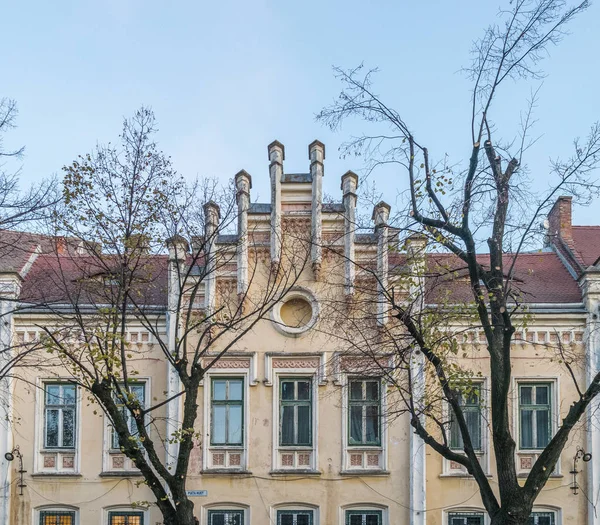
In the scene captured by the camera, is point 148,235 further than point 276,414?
No

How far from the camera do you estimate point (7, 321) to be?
2105 cm

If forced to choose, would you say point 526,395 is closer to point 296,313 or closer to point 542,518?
point 542,518

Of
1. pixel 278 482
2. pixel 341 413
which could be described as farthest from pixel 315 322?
pixel 278 482

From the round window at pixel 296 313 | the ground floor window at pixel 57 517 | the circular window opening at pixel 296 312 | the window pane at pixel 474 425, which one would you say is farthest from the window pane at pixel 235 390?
the window pane at pixel 474 425

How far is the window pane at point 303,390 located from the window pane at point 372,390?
4.56ft

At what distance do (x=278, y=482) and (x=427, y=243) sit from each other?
8.58 meters

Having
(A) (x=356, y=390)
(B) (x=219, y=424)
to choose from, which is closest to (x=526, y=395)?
(A) (x=356, y=390)

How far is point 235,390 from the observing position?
21125 mm

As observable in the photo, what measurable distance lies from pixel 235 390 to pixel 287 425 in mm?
1450

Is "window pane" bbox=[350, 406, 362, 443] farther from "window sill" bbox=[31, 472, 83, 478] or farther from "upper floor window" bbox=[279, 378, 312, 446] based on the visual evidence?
"window sill" bbox=[31, 472, 83, 478]

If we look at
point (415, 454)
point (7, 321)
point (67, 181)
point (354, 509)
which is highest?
point (67, 181)

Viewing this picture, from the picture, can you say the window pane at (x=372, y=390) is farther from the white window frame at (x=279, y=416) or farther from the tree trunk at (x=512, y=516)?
the tree trunk at (x=512, y=516)

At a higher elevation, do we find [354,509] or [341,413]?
[341,413]

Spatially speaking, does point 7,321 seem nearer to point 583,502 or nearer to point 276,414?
point 276,414
